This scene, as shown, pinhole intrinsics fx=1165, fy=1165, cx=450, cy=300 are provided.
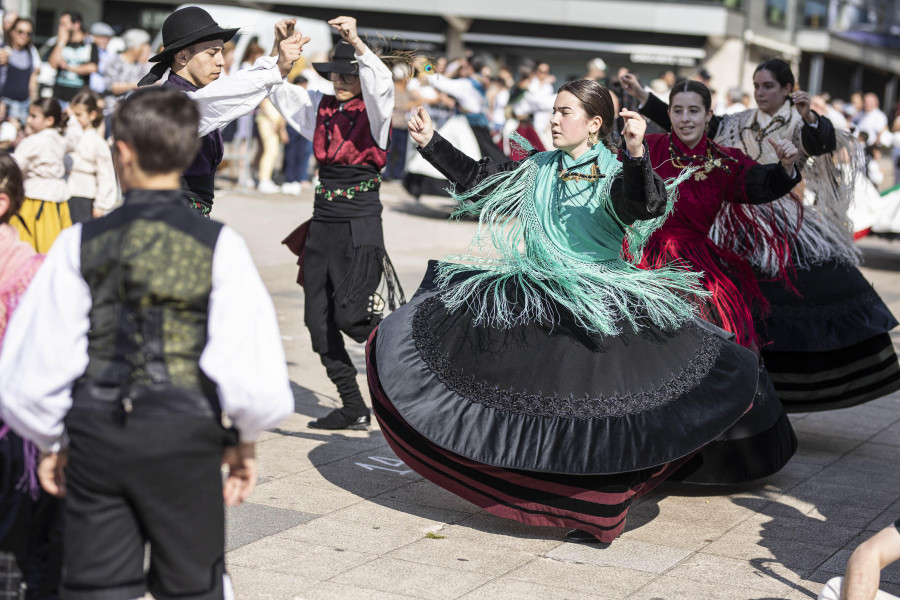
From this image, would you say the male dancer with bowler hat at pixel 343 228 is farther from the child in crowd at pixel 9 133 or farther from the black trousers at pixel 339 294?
the child in crowd at pixel 9 133

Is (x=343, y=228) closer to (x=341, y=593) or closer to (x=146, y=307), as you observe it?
(x=341, y=593)

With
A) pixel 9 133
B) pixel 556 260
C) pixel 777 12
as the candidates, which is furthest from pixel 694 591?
pixel 777 12

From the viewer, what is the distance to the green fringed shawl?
4.41 m

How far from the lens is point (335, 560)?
413 centimetres

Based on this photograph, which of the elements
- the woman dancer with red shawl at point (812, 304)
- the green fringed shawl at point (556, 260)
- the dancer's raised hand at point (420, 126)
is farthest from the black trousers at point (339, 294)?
the woman dancer with red shawl at point (812, 304)

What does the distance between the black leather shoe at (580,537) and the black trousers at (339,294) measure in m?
1.76

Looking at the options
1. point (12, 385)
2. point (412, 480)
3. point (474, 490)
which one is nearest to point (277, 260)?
point (412, 480)

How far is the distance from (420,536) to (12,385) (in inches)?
83.2

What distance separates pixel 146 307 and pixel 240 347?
23cm

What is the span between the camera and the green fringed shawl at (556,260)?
4.41 metres

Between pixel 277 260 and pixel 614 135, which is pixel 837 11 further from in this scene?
pixel 614 135

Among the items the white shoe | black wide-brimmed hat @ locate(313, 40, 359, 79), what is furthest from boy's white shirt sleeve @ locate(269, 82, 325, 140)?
the white shoe

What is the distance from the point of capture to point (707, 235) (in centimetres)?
553

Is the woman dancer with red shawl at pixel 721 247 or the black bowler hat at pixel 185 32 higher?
the black bowler hat at pixel 185 32
